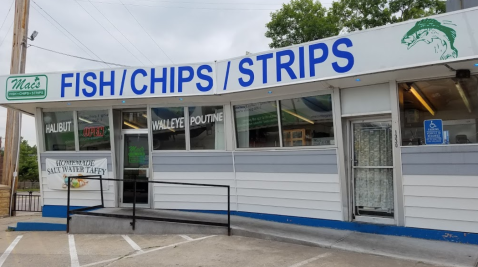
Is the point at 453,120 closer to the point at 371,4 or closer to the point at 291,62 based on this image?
the point at 291,62

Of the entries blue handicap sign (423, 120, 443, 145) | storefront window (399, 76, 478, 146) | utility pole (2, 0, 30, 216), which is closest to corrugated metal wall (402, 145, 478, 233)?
blue handicap sign (423, 120, 443, 145)

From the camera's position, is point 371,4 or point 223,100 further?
point 371,4

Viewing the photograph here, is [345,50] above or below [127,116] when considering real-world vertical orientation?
above

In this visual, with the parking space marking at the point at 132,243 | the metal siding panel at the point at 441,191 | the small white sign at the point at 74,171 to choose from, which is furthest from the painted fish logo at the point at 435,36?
the small white sign at the point at 74,171

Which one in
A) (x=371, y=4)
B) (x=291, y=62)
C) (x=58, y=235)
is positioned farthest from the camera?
(x=371, y=4)

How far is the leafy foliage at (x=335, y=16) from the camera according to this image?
72.1 feet

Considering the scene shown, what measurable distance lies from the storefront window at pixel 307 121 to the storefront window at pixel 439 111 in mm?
1337

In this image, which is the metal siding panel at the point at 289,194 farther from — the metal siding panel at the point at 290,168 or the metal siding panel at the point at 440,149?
the metal siding panel at the point at 440,149

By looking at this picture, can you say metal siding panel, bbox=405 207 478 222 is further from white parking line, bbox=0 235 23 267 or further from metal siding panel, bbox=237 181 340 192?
white parking line, bbox=0 235 23 267

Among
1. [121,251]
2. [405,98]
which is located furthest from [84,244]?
[405,98]

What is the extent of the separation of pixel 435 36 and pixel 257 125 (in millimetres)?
3820

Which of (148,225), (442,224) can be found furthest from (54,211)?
(442,224)

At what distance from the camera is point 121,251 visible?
6.00m

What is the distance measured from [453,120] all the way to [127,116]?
7256 millimetres
